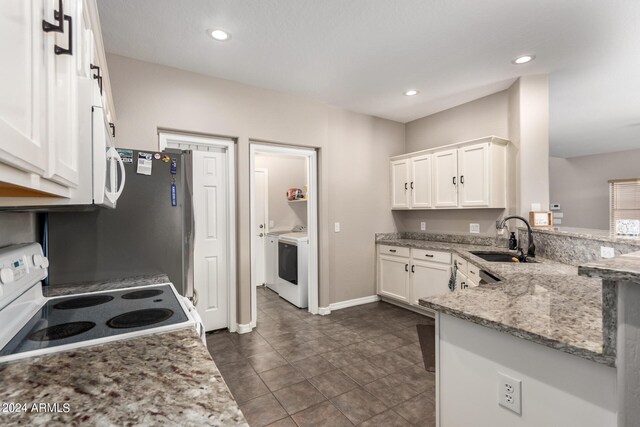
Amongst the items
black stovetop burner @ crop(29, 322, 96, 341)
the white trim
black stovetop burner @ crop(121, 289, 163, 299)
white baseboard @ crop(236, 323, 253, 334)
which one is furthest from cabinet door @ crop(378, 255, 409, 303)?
black stovetop burner @ crop(29, 322, 96, 341)

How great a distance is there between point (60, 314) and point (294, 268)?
2977 millimetres

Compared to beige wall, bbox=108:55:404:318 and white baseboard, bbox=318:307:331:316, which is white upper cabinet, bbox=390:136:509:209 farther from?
white baseboard, bbox=318:307:331:316

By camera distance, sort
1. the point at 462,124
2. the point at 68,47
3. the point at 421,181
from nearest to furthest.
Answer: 1. the point at 68,47
2. the point at 462,124
3. the point at 421,181

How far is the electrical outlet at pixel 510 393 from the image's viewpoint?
103 centimetres

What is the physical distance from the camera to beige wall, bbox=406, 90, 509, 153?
3422 millimetres

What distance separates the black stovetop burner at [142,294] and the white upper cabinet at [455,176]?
10.4 ft

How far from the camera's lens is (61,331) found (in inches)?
42.2

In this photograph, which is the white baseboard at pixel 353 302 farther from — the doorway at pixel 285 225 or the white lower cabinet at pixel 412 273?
the doorway at pixel 285 225

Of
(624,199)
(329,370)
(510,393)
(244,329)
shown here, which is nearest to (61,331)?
(510,393)

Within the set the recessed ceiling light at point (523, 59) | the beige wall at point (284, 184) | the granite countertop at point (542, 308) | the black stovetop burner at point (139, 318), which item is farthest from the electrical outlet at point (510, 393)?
the beige wall at point (284, 184)

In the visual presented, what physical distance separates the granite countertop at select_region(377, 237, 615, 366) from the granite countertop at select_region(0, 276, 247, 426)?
0.90m

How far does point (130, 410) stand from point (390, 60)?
116 inches

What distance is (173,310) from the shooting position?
1.30m

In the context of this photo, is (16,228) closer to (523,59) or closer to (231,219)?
(231,219)
